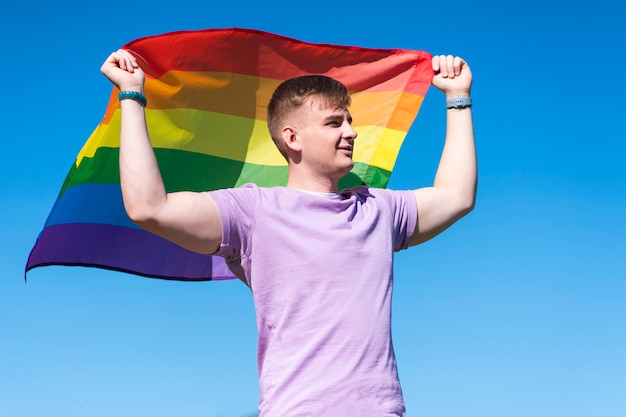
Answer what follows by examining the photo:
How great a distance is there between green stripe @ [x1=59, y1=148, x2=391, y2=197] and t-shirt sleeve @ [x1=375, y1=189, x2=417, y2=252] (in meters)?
2.06

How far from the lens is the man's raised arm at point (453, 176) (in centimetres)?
425

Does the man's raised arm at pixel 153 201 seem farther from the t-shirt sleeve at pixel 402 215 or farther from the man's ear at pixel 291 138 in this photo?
the t-shirt sleeve at pixel 402 215

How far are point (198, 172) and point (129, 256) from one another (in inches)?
34.4

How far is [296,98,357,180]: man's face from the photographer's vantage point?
4.06m

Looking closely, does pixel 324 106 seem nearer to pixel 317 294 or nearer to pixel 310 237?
pixel 310 237

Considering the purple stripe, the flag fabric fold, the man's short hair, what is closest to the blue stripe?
the flag fabric fold

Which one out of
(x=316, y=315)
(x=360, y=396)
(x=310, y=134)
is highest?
(x=310, y=134)

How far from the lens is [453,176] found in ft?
14.3

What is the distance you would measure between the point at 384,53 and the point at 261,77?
0.98 m

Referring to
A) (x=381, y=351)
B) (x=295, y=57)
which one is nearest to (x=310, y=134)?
(x=381, y=351)

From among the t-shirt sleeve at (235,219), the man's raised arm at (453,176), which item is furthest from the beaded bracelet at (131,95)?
the man's raised arm at (453,176)

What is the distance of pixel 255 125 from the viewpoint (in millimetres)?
6707

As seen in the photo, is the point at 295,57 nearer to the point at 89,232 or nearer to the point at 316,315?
the point at 89,232

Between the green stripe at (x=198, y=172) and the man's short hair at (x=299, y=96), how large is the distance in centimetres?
206
